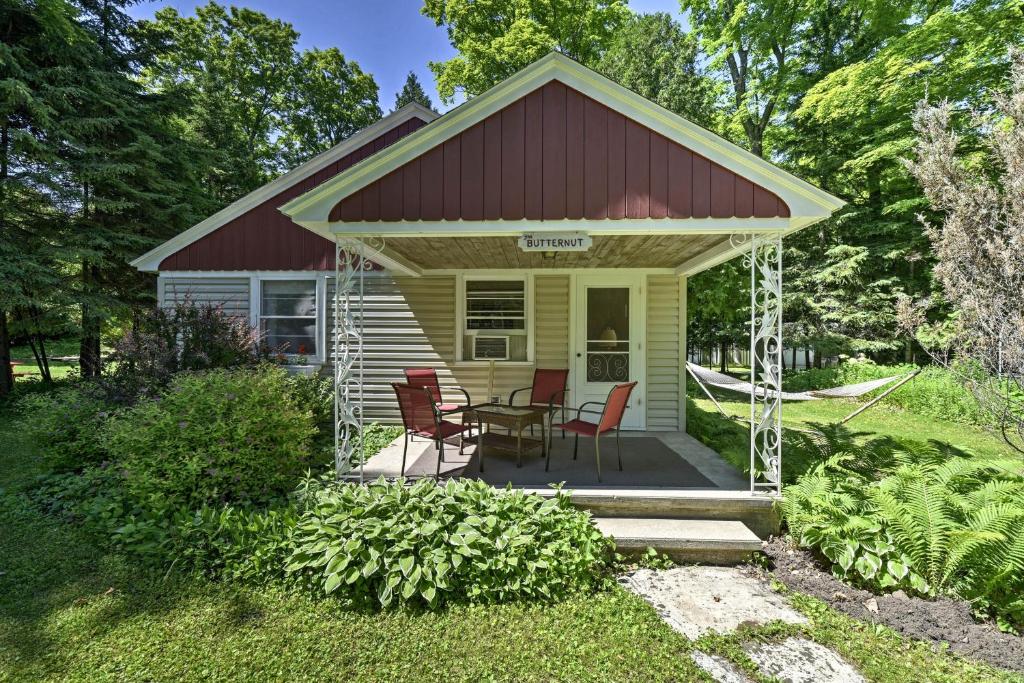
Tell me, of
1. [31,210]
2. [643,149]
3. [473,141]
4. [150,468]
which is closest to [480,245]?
[473,141]

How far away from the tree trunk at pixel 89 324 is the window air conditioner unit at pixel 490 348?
7.68 meters

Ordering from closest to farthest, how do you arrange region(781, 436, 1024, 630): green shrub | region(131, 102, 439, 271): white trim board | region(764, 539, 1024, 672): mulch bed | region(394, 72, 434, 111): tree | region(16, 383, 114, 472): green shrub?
1. region(764, 539, 1024, 672): mulch bed
2. region(781, 436, 1024, 630): green shrub
3. region(16, 383, 114, 472): green shrub
4. region(131, 102, 439, 271): white trim board
5. region(394, 72, 434, 111): tree

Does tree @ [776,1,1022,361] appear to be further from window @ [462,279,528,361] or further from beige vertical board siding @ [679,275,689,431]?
window @ [462,279,528,361]

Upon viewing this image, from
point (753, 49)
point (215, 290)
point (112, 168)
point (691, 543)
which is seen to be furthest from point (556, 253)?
point (753, 49)

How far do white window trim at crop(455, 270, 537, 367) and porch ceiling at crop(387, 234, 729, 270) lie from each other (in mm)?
192

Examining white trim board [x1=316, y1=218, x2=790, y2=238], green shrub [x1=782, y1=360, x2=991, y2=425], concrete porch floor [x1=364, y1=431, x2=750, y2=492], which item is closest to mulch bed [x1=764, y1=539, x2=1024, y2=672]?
concrete porch floor [x1=364, y1=431, x2=750, y2=492]

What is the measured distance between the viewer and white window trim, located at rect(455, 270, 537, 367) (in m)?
6.79

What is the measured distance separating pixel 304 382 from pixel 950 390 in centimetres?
1140

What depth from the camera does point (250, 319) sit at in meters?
7.36

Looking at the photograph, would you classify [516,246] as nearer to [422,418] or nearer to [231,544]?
[422,418]

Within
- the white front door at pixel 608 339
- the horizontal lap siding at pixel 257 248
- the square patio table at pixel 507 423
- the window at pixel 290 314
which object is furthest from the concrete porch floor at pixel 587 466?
the horizontal lap siding at pixel 257 248

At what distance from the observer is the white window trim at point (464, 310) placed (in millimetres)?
6793

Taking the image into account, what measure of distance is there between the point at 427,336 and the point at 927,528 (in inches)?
234

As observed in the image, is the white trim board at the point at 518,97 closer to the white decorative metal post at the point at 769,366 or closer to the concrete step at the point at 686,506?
the white decorative metal post at the point at 769,366
